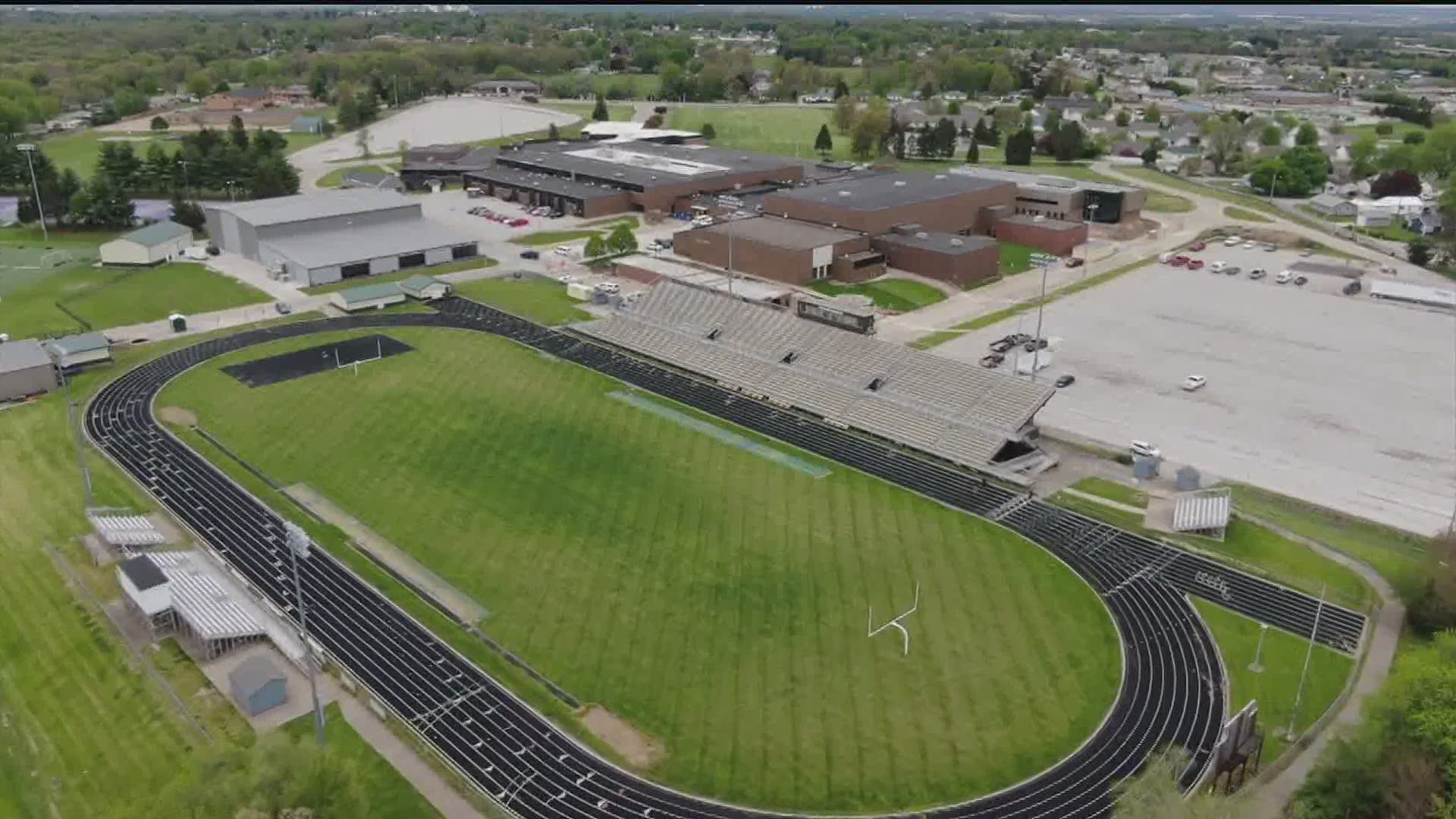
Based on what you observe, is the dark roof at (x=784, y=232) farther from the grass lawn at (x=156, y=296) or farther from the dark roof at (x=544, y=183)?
the grass lawn at (x=156, y=296)

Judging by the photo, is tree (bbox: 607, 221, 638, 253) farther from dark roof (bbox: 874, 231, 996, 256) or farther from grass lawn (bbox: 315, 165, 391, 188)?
grass lawn (bbox: 315, 165, 391, 188)

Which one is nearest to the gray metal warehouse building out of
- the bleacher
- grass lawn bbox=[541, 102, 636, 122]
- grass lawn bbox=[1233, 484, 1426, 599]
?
the bleacher

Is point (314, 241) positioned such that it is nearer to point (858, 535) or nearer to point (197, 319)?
point (197, 319)

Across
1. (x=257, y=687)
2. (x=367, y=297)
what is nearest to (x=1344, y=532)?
(x=257, y=687)

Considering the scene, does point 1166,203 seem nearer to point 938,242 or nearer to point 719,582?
point 938,242

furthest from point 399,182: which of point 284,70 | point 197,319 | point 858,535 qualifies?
point 284,70
